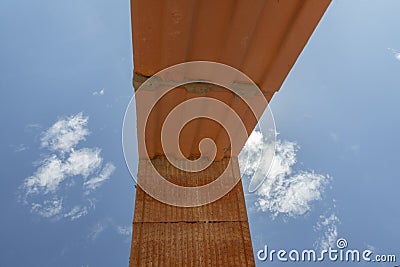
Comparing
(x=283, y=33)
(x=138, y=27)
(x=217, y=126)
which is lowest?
(x=217, y=126)

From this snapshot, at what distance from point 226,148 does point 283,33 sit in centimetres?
108

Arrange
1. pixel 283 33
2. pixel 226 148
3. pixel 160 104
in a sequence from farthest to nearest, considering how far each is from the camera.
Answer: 1. pixel 226 148
2. pixel 160 104
3. pixel 283 33

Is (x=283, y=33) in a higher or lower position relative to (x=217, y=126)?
higher

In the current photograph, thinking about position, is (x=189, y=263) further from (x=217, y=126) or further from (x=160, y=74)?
(x=160, y=74)

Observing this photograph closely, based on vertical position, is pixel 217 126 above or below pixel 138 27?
below

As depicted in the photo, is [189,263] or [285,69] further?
[189,263]

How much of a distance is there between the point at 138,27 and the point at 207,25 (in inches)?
13.2

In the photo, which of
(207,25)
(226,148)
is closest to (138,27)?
(207,25)

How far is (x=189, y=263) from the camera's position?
2.21 m

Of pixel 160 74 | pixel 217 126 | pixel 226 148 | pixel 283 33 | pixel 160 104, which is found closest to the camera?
pixel 283 33

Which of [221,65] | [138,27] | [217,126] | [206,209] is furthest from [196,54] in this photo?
[206,209]

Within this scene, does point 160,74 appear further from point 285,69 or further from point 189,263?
point 189,263

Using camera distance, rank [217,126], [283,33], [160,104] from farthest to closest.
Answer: [217,126] < [160,104] < [283,33]

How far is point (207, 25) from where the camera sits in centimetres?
173
